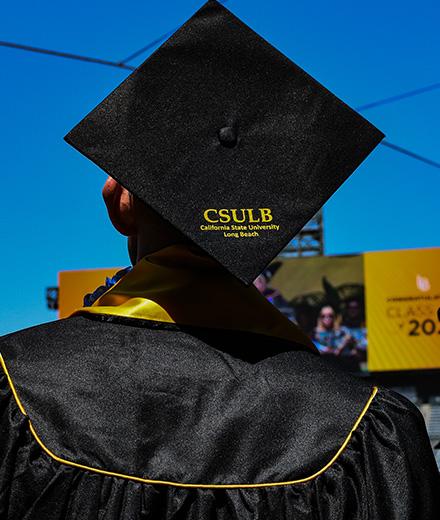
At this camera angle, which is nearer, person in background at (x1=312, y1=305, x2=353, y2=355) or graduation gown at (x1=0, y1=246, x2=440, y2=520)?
graduation gown at (x1=0, y1=246, x2=440, y2=520)

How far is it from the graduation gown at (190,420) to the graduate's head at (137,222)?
0.19 ft

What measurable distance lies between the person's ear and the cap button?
0.72ft

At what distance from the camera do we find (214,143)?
192cm

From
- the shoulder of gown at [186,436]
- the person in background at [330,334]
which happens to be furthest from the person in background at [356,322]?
the shoulder of gown at [186,436]

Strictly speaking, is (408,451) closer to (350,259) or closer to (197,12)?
(197,12)

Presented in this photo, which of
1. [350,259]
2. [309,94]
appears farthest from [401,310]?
[309,94]

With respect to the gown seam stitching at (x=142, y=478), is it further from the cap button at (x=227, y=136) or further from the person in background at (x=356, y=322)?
the person in background at (x=356, y=322)

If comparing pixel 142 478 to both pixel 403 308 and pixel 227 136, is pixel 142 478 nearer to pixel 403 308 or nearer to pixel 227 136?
pixel 227 136

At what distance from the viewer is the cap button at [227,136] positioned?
1.91 m

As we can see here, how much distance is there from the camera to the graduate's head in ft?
6.24

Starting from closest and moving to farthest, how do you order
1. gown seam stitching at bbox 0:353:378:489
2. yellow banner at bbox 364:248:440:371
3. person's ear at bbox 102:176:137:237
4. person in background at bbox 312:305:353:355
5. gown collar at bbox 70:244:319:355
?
1. gown seam stitching at bbox 0:353:378:489
2. gown collar at bbox 70:244:319:355
3. person's ear at bbox 102:176:137:237
4. yellow banner at bbox 364:248:440:371
5. person in background at bbox 312:305:353:355

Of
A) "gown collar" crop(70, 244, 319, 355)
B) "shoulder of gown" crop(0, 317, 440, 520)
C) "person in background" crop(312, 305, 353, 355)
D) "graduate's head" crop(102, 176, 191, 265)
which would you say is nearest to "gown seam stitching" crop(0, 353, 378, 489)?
"shoulder of gown" crop(0, 317, 440, 520)

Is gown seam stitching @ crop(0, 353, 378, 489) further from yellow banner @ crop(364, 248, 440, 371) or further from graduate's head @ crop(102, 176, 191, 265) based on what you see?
yellow banner @ crop(364, 248, 440, 371)

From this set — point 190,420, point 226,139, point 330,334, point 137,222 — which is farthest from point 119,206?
point 330,334
